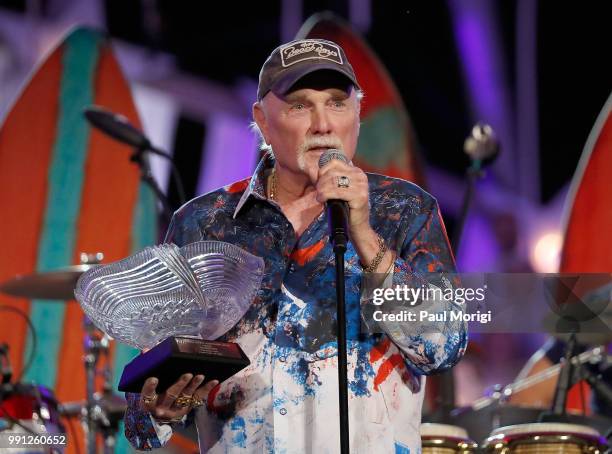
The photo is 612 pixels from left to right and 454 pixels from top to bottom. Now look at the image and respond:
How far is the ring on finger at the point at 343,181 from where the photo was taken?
1631 mm

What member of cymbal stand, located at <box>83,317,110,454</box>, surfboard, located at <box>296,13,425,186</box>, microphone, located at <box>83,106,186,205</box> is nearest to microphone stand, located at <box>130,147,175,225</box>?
microphone, located at <box>83,106,186,205</box>

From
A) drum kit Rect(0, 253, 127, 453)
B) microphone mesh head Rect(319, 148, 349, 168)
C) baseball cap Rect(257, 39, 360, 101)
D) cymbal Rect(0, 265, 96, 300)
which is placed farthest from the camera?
cymbal Rect(0, 265, 96, 300)

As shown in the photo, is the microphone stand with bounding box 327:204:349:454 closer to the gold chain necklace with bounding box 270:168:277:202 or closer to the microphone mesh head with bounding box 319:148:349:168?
the microphone mesh head with bounding box 319:148:349:168

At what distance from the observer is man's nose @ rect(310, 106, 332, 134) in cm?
202

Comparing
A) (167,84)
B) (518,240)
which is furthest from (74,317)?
(518,240)

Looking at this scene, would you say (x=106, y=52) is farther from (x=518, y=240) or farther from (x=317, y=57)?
(x=317, y=57)

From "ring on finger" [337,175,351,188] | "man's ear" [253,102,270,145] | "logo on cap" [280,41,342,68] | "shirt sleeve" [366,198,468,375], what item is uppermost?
"logo on cap" [280,41,342,68]

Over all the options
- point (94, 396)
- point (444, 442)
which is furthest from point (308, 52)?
point (94, 396)

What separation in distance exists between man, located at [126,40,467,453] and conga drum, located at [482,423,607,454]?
958 mm

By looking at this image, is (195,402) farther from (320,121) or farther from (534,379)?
(534,379)

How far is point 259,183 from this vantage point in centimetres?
221

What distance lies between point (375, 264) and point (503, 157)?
2451mm

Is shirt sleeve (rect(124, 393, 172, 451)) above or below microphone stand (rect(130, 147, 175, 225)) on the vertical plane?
below

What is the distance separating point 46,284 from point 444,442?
167cm
